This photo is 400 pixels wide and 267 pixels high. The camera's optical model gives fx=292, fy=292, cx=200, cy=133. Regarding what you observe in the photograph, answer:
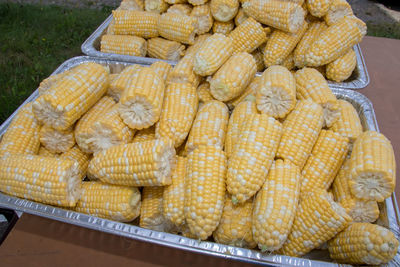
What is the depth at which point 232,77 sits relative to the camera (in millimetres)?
2379

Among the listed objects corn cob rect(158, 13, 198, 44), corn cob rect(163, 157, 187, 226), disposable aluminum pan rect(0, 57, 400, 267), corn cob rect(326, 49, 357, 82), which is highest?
corn cob rect(158, 13, 198, 44)

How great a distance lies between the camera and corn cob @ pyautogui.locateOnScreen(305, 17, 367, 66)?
303 centimetres

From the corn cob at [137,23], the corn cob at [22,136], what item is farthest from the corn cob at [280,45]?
the corn cob at [22,136]

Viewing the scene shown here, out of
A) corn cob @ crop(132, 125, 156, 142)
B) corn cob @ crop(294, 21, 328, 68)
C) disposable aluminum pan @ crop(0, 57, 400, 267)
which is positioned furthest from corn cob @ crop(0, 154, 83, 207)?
corn cob @ crop(294, 21, 328, 68)

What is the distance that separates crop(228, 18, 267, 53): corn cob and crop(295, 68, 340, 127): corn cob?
912 millimetres

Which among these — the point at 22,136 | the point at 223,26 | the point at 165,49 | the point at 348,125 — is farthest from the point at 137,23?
the point at 348,125

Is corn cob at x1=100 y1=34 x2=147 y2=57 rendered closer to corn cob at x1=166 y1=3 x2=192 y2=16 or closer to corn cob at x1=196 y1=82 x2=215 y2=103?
corn cob at x1=166 y1=3 x2=192 y2=16

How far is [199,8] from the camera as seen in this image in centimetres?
352

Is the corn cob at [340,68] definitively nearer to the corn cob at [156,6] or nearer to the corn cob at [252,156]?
the corn cob at [252,156]

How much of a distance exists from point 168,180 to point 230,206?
1.52 feet

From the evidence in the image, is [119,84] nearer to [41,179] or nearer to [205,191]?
[41,179]

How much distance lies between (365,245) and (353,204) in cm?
30

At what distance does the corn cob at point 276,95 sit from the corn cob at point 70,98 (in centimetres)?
131

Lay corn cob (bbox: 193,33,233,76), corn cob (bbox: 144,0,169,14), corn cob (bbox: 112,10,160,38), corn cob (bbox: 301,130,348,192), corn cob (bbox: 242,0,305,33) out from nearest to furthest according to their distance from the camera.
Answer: corn cob (bbox: 301,130,348,192) < corn cob (bbox: 193,33,233,76) < corn cob (bbox: 242,0,305,33) < corn cob (bbox: 112,10,160,38) < corn cob (bbox: 144,0,169,14)
